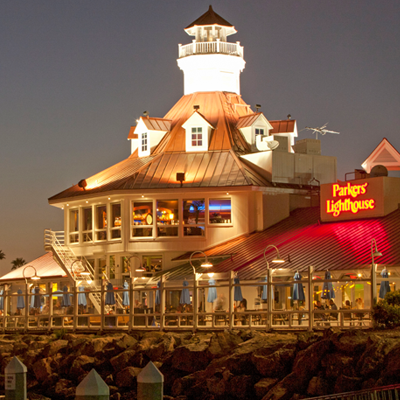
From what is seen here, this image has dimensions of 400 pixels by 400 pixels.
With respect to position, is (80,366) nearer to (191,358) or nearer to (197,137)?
(191,358)

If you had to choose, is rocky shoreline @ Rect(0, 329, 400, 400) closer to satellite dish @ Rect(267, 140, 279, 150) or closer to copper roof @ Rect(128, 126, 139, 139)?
satellite dish @ Rect(267, 140, 279, 150)

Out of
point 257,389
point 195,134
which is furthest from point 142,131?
point 257,389

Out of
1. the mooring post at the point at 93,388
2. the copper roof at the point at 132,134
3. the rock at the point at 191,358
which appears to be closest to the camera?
A: the mooring post at the point at 93,388

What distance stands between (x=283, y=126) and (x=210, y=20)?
26.8ft

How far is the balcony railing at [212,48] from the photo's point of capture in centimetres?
4544

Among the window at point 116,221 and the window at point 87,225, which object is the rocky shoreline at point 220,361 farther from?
the window at point 87,225

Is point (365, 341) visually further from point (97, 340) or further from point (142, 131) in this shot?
point (142, 131)

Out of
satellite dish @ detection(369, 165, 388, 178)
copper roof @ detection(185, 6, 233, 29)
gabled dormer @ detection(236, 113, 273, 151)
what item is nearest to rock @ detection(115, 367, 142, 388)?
satellite dish @ detection(369, 165, 388, 178)

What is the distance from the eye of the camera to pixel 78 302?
3123 centimetres

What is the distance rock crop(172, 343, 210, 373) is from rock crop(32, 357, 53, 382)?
545cm

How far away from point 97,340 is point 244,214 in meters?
13.5

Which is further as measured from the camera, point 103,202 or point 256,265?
point 103,202

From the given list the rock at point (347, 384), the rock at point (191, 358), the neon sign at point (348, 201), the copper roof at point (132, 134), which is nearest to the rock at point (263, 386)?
the rock at point (347, 384)

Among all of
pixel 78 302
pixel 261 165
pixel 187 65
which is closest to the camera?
pixel 78 302
